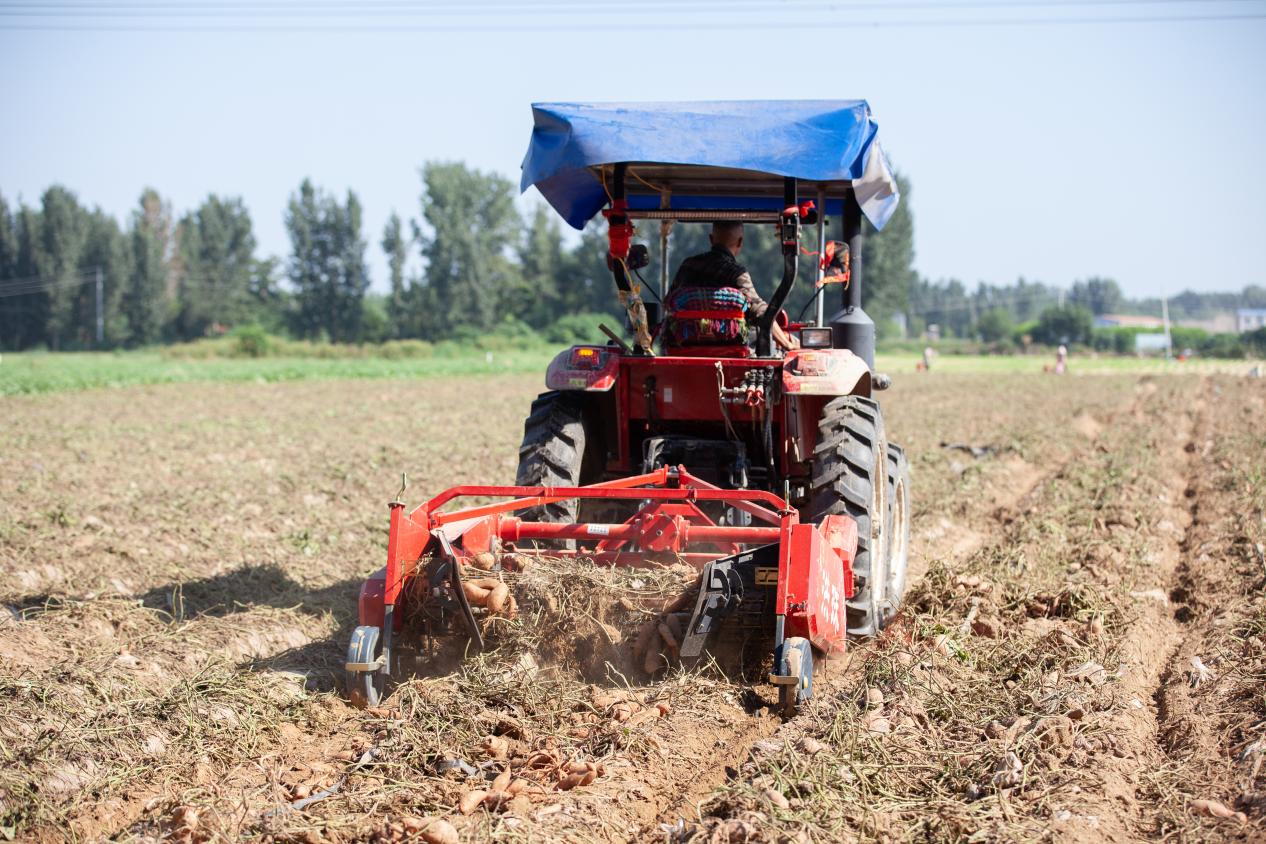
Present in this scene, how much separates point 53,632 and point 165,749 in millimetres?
2093

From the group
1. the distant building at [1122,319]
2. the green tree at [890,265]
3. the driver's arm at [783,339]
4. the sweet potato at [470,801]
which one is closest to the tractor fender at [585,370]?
the driver's arm at [783,339]

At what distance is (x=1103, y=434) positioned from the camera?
52.6 ft

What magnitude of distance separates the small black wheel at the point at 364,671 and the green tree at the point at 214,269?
71.5 m

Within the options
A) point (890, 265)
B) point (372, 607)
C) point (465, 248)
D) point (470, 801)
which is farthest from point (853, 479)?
point (465, 248)

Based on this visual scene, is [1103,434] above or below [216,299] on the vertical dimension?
below

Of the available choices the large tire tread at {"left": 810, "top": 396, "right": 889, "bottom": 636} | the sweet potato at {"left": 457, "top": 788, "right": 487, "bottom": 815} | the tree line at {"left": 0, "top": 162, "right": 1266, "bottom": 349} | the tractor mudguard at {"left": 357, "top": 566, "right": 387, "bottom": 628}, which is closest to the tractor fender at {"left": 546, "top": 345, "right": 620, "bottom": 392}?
the large tire tread at {"left": 810, "top": 396, "right": 889, "bottom": 636}

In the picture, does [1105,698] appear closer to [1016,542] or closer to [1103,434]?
[1016,542]

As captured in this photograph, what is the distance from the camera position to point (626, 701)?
14.9ft

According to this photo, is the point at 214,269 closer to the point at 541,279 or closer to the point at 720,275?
the point at 541,279

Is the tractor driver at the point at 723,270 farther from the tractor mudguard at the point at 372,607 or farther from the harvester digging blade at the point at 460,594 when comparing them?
→ the tractor mudguard at the point at 372,607

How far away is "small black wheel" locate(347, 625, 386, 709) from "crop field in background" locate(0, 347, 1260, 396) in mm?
24723

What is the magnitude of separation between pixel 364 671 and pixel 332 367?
37.9m

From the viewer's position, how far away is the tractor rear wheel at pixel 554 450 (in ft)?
18.6

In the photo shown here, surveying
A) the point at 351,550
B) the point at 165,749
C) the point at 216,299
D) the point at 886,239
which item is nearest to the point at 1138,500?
the point at 351,550
